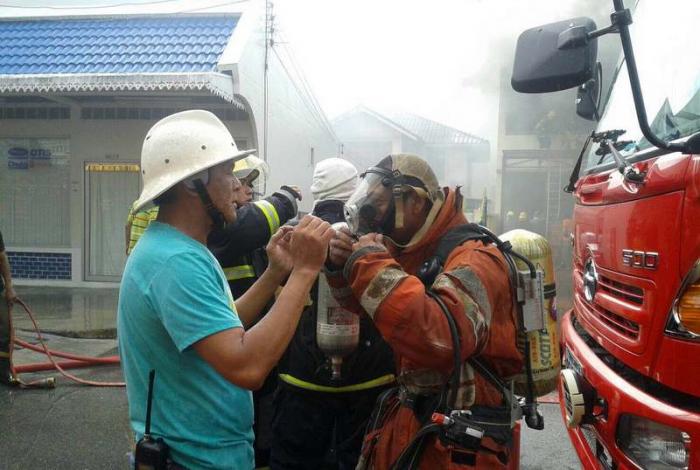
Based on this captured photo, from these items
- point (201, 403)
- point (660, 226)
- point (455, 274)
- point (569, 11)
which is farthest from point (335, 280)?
point (569, 11)

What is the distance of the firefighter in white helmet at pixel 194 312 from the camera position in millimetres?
1511

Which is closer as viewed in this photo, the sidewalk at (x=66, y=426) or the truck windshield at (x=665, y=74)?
the truck windshield at (x=665, y=74)

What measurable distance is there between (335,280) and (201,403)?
2.16ft

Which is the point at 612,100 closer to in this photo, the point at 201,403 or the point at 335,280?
the point at 335,280

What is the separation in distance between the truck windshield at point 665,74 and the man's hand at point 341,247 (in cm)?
120

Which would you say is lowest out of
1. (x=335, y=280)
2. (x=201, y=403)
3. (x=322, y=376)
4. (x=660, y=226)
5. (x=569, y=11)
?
(x=322, y=376)

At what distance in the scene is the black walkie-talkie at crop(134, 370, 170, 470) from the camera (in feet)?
5.17

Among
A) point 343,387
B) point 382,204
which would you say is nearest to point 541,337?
point 382,204

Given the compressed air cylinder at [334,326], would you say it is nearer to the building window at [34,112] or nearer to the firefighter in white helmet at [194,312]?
the firefighter in white helmet at [194,312]

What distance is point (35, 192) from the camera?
32.5 ft

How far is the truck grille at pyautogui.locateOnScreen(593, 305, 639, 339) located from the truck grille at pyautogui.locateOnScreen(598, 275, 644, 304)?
78 mm

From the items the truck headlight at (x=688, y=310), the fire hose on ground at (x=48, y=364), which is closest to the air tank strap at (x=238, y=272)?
the truck headlight at (x=688, y=310)

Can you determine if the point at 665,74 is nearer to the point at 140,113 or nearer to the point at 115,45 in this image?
the point at 115,45

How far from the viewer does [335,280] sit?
2.06m
